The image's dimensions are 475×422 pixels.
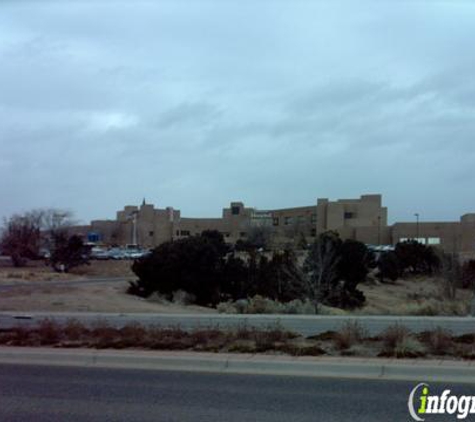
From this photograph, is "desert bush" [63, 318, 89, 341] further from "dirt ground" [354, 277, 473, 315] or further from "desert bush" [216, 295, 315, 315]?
"dirt ground" [354, 277, 473, 315]

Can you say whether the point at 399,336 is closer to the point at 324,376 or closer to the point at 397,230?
the point at 324,376

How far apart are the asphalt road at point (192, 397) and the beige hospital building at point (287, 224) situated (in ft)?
351

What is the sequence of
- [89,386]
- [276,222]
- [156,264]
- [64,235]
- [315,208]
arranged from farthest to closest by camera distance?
[276,222] → [315,208] → [64,235] → [156,264] → [89,386]

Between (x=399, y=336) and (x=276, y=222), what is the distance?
15202 cm

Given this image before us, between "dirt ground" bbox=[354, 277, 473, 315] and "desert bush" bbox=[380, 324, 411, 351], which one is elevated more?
"desert bush" bbox=[380, 324, 411, 351]

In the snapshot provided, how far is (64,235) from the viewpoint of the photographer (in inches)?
2393

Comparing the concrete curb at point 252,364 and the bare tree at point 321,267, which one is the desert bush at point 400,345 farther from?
the bare tree at point 321,267

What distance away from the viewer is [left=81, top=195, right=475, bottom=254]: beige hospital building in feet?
403

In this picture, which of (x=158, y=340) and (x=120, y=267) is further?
(x=120, y=267)

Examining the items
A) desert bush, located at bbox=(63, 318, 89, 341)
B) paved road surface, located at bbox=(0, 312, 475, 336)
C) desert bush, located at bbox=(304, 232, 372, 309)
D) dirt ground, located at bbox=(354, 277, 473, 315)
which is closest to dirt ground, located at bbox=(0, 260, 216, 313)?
paved road surface, located at bbox=(0, 312, 475, 336)

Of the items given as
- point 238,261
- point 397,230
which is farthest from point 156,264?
point 397,230

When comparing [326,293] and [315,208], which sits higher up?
[315,208]

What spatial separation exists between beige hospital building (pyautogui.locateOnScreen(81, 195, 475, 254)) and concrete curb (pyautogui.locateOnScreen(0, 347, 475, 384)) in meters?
106

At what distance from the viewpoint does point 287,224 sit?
159375mm
